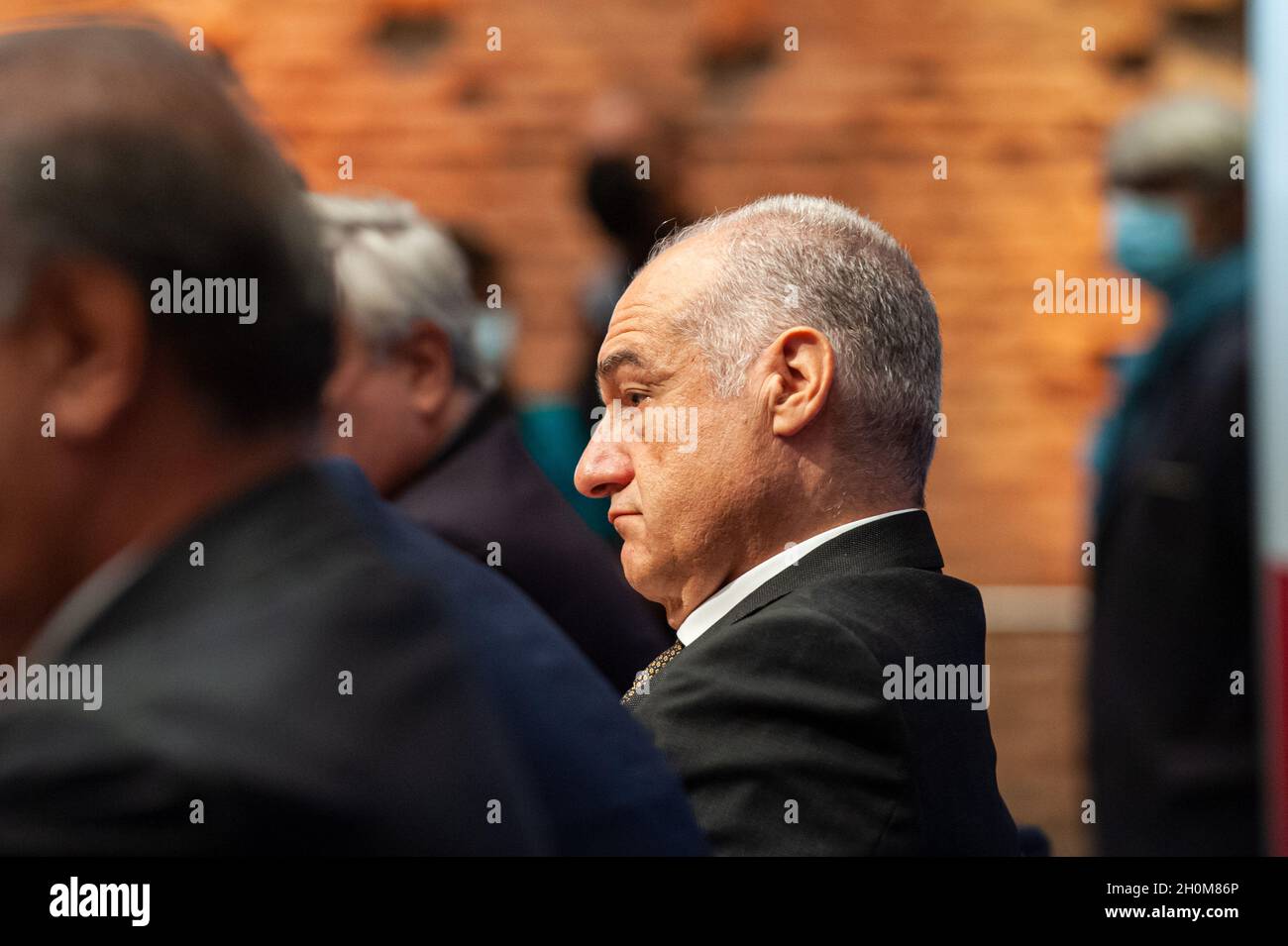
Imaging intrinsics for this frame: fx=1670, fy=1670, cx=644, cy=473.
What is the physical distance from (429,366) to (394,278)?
0.48ft

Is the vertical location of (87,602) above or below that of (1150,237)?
below

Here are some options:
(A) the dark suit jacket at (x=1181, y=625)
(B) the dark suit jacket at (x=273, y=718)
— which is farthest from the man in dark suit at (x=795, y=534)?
(A) the dark suit jacket at (x=1181, y=625)

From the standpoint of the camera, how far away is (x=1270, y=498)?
120 inches

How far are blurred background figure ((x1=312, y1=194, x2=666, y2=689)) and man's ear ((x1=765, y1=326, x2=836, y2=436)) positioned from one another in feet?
1.74

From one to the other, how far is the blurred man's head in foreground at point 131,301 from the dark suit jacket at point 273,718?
6 cm

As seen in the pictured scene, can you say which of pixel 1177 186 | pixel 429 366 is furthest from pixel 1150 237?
pixel 429 366

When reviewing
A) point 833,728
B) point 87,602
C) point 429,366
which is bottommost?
point 833,728

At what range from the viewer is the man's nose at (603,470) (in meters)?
1.99

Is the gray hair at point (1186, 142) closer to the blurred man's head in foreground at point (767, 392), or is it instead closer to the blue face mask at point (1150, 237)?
the blue face mask at point (1150, 237)

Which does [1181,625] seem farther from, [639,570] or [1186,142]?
[639,570]

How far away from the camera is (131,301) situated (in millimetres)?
1117

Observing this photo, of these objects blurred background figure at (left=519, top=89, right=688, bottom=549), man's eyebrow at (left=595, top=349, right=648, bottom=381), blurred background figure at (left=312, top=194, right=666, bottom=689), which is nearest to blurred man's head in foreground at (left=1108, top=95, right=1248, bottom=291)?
blurred background figure at (left=519, top=89, right=688, bottom=549)

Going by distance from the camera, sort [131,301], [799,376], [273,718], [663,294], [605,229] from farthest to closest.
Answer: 1. [605,229]
2. [663,294]
3. [799,376]
4. [131,301]
5. [273,718]
